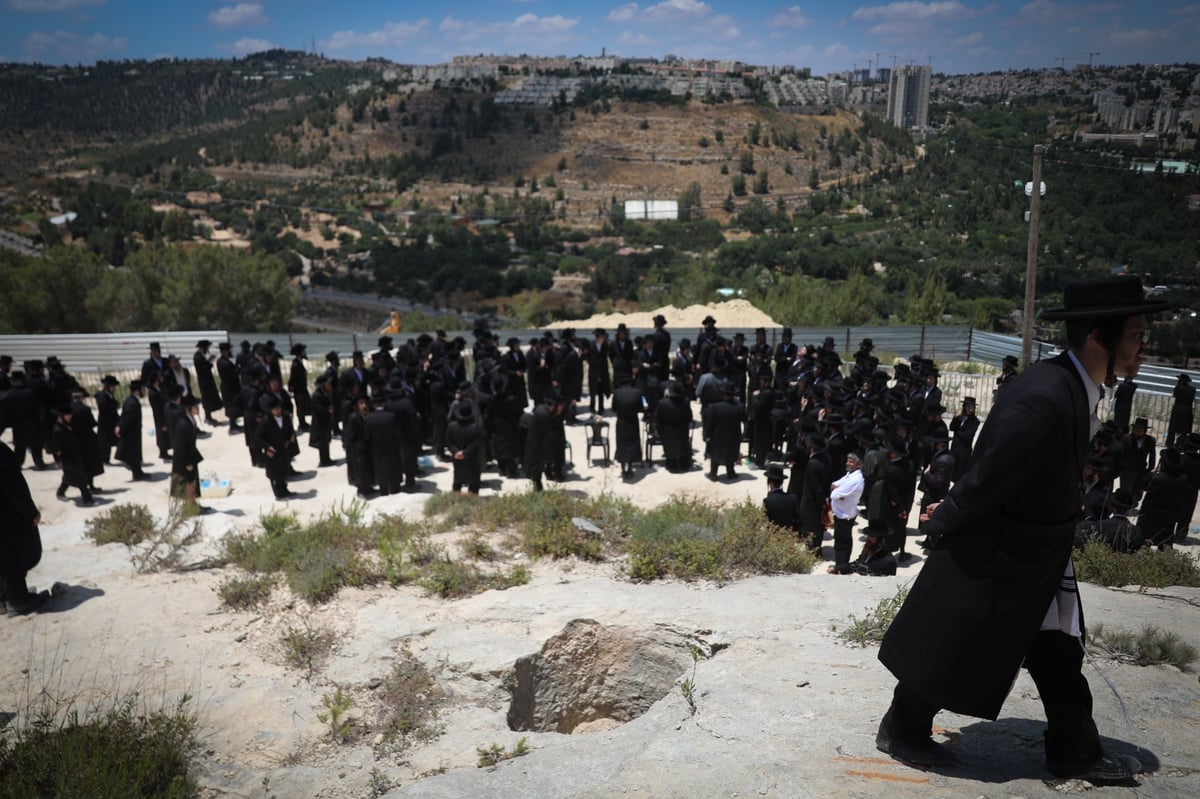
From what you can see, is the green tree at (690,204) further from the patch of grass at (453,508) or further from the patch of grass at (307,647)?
the patch of grass at (307,647)

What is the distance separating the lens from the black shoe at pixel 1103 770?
334 cm

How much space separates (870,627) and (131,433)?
1250 cm

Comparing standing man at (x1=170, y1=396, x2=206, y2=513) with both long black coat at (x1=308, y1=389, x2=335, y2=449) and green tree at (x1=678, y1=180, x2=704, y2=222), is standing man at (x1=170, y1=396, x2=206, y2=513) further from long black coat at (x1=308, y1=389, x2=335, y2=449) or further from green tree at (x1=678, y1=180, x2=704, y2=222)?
green tree at (x1=678, y1=180, x2=704, y2=222)

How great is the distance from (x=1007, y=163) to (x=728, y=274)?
16.7 m

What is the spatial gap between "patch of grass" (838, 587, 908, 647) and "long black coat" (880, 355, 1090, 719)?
199 centimetres

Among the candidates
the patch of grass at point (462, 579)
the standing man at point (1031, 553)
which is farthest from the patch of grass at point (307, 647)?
the standing man at point (1031, 553)

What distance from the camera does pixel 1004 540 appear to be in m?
3.17

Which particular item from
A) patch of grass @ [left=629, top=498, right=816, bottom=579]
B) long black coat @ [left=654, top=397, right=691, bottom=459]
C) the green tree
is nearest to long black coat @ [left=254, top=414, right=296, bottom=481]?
long black coat @ [left=654, top=397, right=691, bottom=459]

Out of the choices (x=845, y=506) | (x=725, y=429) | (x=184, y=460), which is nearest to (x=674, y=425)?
(x=725, y=429)

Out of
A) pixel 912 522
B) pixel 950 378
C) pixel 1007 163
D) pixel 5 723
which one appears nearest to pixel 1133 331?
pixel 5 723

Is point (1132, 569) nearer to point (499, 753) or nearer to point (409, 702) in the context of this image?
point (499, 753)

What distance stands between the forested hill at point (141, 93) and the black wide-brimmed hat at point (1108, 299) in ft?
502

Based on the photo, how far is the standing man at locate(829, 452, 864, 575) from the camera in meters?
8.89

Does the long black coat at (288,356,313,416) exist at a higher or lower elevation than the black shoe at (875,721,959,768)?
lower
